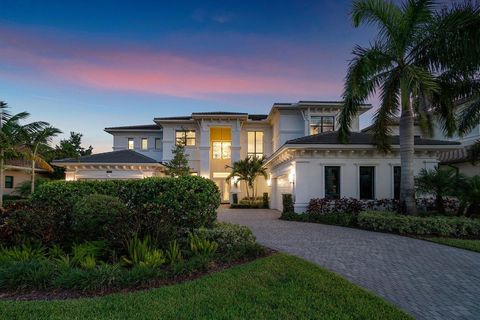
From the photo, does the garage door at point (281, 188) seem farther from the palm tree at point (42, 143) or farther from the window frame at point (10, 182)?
the window frame at point (10, 182)

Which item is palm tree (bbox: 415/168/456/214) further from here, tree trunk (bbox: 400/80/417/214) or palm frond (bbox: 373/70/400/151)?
palm frond (bbox: 373/70/400/151)

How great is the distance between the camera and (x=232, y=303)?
12.3 feet

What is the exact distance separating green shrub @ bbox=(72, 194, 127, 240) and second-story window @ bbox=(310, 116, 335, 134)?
20.5 meters

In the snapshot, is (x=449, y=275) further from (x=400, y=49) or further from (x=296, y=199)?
(x=296, y=199)

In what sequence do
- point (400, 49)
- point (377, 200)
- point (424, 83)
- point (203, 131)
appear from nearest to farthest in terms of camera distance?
point (424, 83), point (400, 49), point (377, 200), point (203, 131)

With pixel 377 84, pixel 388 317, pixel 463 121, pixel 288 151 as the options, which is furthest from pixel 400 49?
pixel 388 317

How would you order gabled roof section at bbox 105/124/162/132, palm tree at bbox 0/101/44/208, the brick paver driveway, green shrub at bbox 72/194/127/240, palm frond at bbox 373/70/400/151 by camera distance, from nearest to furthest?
the brick paver driveway < green shrub at bbox 72/194/127/240 < palm frond at bbox 373/70/400/151 < palm tree at bbox 0/101/44/208 < gabled roof section at bbox 105/124/162/132

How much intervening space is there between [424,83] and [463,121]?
18.8ft

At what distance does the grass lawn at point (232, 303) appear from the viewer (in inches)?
135

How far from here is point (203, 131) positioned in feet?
84.3

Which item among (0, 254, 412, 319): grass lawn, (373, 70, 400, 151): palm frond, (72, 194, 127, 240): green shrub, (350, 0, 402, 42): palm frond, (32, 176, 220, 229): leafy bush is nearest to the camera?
(0, 254, 412, 319): grass lawn

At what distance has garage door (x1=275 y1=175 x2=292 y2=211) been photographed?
1683cm

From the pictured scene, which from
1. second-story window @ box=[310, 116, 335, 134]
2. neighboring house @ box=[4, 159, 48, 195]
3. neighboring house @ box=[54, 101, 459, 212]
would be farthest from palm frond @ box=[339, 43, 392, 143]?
neighboring house @ box=[4, 159, 48, 195]

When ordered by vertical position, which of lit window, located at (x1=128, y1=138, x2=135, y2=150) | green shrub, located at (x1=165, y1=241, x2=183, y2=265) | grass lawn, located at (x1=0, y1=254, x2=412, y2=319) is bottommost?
grass lawn, located at (x1=0, y1=254, x2=412, y2=319)
